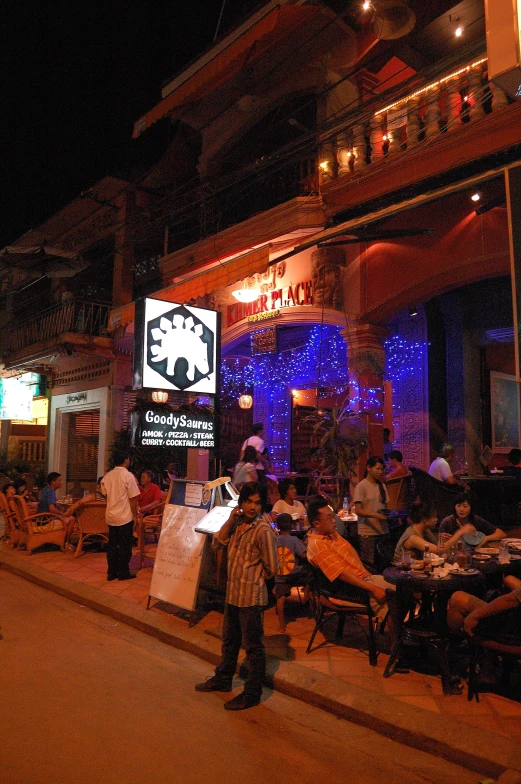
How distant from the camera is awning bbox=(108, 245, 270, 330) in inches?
397

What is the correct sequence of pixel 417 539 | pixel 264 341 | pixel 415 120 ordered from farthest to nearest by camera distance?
pixel 264 341
pixel 415 120
pixel 417 539

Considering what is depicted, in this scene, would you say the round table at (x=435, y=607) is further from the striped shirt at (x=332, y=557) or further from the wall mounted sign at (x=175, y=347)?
the wall mounted sign at (x=175, y=347)

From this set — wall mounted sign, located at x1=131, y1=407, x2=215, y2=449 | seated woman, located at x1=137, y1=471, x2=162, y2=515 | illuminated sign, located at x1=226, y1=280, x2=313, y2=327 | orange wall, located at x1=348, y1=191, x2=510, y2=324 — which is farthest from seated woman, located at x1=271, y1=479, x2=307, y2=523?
illuminated sign, located at x1=226, y1=280, x2=313, y2=327

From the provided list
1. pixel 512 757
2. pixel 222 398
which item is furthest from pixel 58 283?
pixel 512 757

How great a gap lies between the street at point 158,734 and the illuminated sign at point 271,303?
27.2ft

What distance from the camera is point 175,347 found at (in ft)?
28.5

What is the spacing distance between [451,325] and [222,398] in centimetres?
618

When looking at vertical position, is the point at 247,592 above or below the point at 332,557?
below

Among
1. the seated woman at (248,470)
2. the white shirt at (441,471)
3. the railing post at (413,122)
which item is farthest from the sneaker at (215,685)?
the railing post at (413,122)

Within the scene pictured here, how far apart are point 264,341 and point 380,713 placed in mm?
10124

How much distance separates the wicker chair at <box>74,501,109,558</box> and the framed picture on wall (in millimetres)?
7932

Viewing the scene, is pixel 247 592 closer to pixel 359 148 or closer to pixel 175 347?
pixel 175 347

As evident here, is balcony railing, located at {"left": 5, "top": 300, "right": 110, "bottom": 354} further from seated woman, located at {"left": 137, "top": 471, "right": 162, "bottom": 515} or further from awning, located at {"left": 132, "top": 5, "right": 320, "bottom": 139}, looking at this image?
awning, located at {"left": 132, "top": 5, "right": 320, "bottom": 139}

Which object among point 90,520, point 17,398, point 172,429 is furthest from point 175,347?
point 17,398
